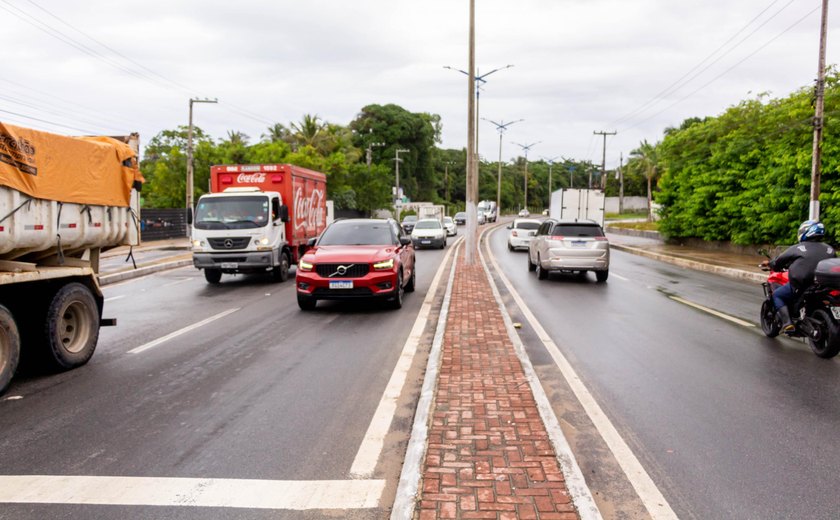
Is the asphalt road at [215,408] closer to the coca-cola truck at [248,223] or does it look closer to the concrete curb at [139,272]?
the coca-cola truck at [248,223]

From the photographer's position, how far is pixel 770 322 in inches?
356

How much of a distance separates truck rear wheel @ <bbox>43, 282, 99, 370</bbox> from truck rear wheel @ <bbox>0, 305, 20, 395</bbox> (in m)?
0.54

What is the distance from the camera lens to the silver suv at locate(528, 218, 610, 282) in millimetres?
15898

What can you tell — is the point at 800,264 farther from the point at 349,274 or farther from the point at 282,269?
the point at 282,269

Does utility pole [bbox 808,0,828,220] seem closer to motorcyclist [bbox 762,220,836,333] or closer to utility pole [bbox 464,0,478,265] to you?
utility pole [bbox 464,0,478,265]

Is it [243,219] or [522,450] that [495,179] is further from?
[522,450]

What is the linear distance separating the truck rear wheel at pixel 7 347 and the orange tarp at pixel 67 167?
131cm

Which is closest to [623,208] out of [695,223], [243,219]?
[695,223]

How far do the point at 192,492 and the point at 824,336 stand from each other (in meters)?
7.61

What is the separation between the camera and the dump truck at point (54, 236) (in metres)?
6.11

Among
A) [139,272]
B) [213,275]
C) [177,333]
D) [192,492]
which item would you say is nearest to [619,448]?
[192,492]

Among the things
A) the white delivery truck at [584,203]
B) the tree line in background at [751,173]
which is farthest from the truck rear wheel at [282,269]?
the white delivery truck at [584,203]

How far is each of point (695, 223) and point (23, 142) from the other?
2884 cm

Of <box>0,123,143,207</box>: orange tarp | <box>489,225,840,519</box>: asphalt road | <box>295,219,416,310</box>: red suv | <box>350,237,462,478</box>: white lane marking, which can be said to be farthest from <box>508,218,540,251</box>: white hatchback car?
<box>0,123,143,207</box>: orange tarp
